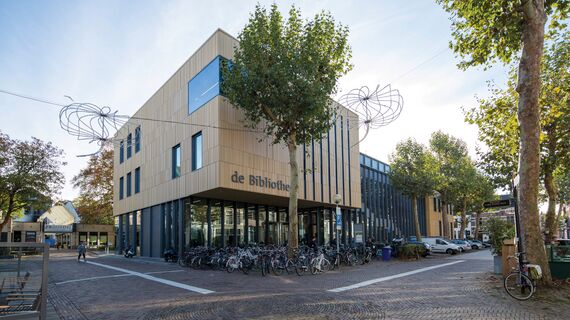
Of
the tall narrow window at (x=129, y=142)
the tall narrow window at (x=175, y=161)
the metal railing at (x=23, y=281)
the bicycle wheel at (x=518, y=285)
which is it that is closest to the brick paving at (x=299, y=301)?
the bicycle wheel at (x=518, y=285)

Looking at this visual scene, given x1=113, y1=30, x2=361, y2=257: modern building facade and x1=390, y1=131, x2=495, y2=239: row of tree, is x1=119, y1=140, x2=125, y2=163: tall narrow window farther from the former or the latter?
x1=390, y1=131, x2=495, y2=239: row of tree

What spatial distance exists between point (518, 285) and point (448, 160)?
125 ft

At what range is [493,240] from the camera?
51.8 ft

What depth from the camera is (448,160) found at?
45.5 m

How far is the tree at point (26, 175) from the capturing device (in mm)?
35125

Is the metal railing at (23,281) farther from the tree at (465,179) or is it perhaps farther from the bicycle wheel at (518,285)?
the tree at (465,179)

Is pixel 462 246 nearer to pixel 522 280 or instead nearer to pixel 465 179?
pixel 465 179

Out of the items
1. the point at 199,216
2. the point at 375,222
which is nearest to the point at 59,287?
the point at 199,216

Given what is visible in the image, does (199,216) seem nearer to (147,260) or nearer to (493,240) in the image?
(147,260)

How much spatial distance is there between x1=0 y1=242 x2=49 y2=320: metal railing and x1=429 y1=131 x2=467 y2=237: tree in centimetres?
4131

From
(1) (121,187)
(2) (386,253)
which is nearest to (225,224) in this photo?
(2) (386,253)

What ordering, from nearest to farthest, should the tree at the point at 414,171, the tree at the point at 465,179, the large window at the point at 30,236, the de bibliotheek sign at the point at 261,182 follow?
the de bibliotheek sign at the point at 261,182, the tree at the point at 414,171, the tree at the point at 465,179, the large window at the point at 30,236

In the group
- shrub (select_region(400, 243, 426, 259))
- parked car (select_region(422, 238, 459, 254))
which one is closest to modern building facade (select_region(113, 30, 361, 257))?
shrub (select_region(400, 243, 426, 259))

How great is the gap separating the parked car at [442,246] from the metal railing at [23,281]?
112ft
